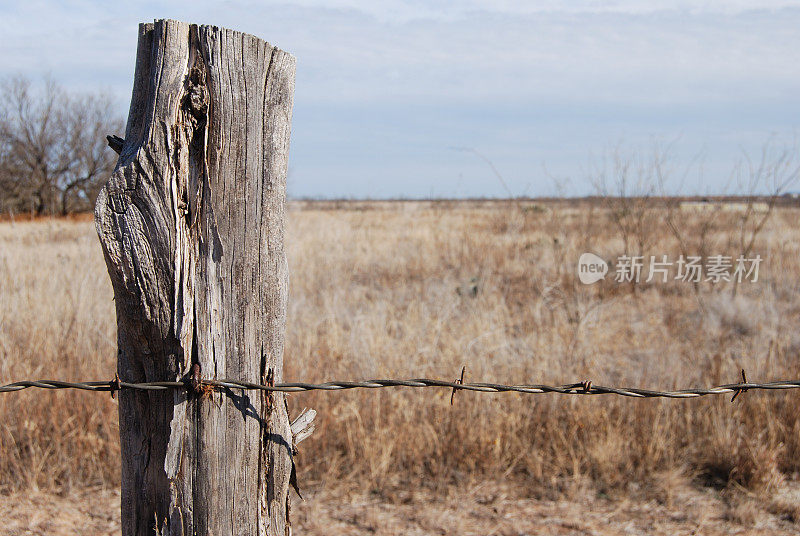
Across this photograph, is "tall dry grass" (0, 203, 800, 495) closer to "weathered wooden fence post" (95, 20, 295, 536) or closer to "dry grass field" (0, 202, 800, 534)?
"dry grass field" (0, 202, 800, 534)

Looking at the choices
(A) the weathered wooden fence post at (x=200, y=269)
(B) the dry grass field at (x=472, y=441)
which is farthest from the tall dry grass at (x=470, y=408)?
(A) the weathered wooden fence post at (x=200, y=269)

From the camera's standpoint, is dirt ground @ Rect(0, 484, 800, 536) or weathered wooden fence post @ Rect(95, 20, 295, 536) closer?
weathered wooden fence post @ Rect(95, 20, 295, 536)

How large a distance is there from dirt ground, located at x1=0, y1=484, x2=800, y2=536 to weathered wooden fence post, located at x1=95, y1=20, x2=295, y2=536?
1.65 meters

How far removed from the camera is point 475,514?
2.92 metres

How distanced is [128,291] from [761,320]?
6.31m

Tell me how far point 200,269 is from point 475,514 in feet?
7.14

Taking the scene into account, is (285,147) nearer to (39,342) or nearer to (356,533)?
(356,533)

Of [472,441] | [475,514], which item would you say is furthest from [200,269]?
[472,441]

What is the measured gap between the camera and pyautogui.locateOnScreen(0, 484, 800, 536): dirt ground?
279 cm

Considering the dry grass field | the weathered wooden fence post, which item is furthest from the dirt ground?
the weathered wooden fence post

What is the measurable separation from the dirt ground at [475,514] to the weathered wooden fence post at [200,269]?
1.65m

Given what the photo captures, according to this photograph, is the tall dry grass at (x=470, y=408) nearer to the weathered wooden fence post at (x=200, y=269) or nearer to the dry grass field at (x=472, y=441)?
the dry grass field at (x=472, y=441)

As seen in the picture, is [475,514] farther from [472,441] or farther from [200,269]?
[200,269]

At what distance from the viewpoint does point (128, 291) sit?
121 centimetres
